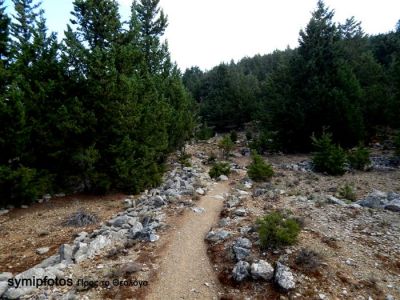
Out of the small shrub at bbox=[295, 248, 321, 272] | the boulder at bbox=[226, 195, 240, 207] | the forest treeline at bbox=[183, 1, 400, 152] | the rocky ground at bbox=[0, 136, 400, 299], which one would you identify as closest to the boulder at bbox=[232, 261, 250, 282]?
the rocky ground at bbox=[0, 136, 400, 299]

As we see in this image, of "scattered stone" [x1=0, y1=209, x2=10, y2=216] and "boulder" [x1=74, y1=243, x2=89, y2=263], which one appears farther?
"scattered stone" [x1=0, y1=209, x2=10, y2=216]

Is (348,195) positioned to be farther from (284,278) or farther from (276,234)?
(284,278)

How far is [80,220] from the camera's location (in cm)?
1330

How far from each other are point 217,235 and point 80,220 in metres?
6.73

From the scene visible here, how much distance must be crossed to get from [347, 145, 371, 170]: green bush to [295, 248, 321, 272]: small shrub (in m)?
15.8

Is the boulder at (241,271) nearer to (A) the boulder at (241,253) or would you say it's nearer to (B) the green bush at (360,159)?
(A) the boulder at (241,253)

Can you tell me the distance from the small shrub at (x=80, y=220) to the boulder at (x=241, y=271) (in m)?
7.85

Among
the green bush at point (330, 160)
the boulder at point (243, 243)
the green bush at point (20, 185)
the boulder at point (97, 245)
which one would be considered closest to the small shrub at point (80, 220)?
the green bush at point (20, 185)

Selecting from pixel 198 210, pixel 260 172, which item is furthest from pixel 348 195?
pixel 198 210

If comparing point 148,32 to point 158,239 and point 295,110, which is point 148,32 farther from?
point 158,239

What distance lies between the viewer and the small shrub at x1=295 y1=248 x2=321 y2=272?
307 inches

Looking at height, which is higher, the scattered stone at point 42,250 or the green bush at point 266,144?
the green bush at point 266,144

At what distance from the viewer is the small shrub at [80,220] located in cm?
1313

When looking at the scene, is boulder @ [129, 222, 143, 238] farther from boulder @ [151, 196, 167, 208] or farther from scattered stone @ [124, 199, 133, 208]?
scattered stone @ [124, 199, 133, 208]
